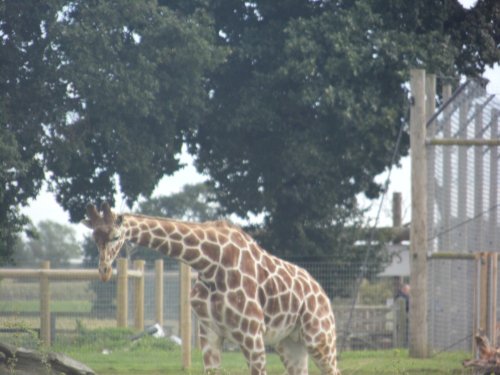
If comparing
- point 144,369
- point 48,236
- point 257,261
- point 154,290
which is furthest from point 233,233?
point 48,236

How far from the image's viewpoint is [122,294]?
21.0 metres

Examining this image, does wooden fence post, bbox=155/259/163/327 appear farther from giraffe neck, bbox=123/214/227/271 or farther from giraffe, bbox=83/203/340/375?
giraffe neck, bbox=123/214/227/271

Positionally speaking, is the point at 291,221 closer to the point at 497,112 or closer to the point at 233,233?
the point at 497,112

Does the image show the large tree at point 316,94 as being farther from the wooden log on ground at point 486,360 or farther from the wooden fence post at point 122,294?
the wooden log on ground at point 486,360

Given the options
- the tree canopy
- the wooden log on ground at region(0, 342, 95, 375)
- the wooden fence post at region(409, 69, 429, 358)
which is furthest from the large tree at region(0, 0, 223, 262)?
the wooden log on ground at region(0, 342, 95, 375)

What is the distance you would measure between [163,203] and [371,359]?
57216 mm

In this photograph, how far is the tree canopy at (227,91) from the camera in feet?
94.9

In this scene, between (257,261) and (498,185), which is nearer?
(257,261)

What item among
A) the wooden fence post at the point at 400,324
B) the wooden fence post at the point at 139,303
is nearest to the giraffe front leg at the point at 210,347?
the wooden fence post at the point at 139,303

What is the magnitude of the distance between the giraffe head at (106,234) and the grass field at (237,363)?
5111mm

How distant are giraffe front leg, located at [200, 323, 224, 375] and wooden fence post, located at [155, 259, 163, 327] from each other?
354 inches

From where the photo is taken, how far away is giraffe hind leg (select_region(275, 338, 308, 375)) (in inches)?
533

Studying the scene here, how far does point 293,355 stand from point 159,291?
8.80 metres

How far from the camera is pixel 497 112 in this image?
63.7ft
